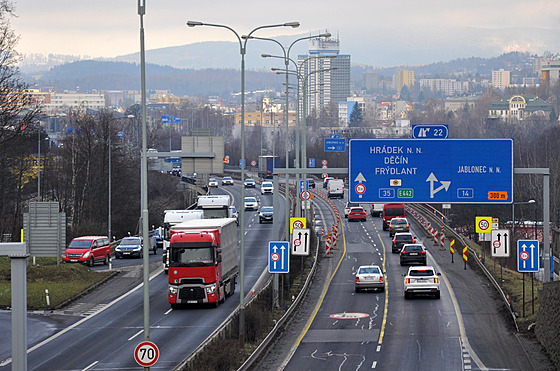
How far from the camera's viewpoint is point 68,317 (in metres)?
41.3

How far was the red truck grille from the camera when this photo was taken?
41688mm

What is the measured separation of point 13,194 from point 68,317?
40.4 metres

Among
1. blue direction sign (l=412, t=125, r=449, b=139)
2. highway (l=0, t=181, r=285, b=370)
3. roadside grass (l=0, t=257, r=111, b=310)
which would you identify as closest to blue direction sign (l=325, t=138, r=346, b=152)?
highway (l=0, t=181, r=285, b=370)

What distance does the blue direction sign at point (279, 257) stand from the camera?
37.4 m

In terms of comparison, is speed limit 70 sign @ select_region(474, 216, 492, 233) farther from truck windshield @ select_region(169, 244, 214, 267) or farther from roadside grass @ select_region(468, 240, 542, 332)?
truck windshield @ select_region(169, 244, 214, 267)

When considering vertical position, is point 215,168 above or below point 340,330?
above

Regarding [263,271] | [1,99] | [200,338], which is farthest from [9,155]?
[200,338]

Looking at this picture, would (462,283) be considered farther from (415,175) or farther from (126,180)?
(126,180)

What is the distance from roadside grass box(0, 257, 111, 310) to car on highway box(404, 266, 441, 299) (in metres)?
14.5

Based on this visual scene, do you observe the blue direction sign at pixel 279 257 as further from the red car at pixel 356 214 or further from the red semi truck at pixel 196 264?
the red car at pixel 356 214

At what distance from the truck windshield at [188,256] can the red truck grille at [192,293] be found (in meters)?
1.20

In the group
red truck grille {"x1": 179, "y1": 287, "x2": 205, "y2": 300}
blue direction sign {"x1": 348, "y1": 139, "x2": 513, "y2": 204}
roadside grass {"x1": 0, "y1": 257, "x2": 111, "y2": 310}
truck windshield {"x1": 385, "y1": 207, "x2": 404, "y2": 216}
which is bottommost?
roadside grass {"x1": 0, "y1": 257, "x2": 111, "y2": 310}

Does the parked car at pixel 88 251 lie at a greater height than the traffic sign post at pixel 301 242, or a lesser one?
lesser

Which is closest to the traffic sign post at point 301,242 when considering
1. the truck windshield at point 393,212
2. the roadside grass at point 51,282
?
the roadside grass at point 51,282
